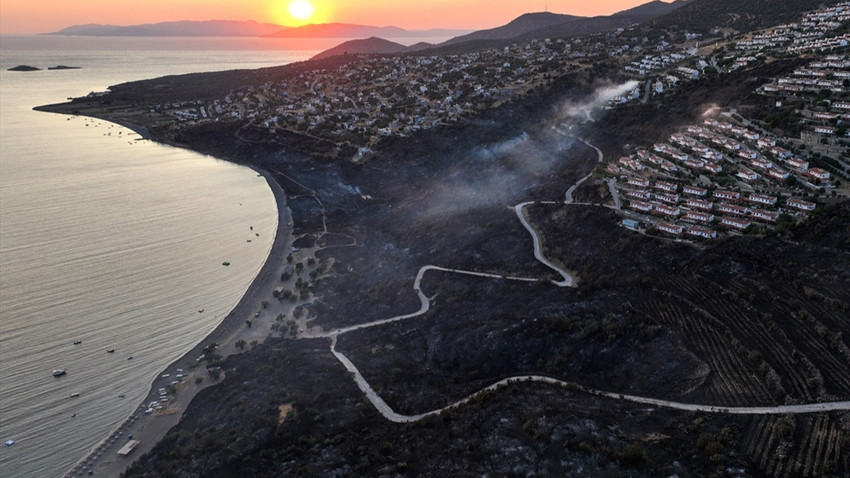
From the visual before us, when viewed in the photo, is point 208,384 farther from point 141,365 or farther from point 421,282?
point 421,282

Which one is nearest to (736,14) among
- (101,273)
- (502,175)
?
(502,175)

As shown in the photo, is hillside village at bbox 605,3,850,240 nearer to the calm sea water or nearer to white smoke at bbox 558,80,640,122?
white smoke at bbox 558,80,640,122

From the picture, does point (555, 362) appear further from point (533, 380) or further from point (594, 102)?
point (594, 102)

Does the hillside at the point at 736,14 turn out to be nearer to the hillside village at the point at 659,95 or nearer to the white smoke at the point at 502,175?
the hillside village at the point at 659,95

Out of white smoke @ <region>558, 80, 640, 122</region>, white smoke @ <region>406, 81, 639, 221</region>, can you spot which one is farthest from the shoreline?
white smoke @ <region>558, 80, 640, 122</region>

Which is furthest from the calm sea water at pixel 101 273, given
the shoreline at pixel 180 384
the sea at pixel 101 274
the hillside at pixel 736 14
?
the hillside at pixel 736 14
